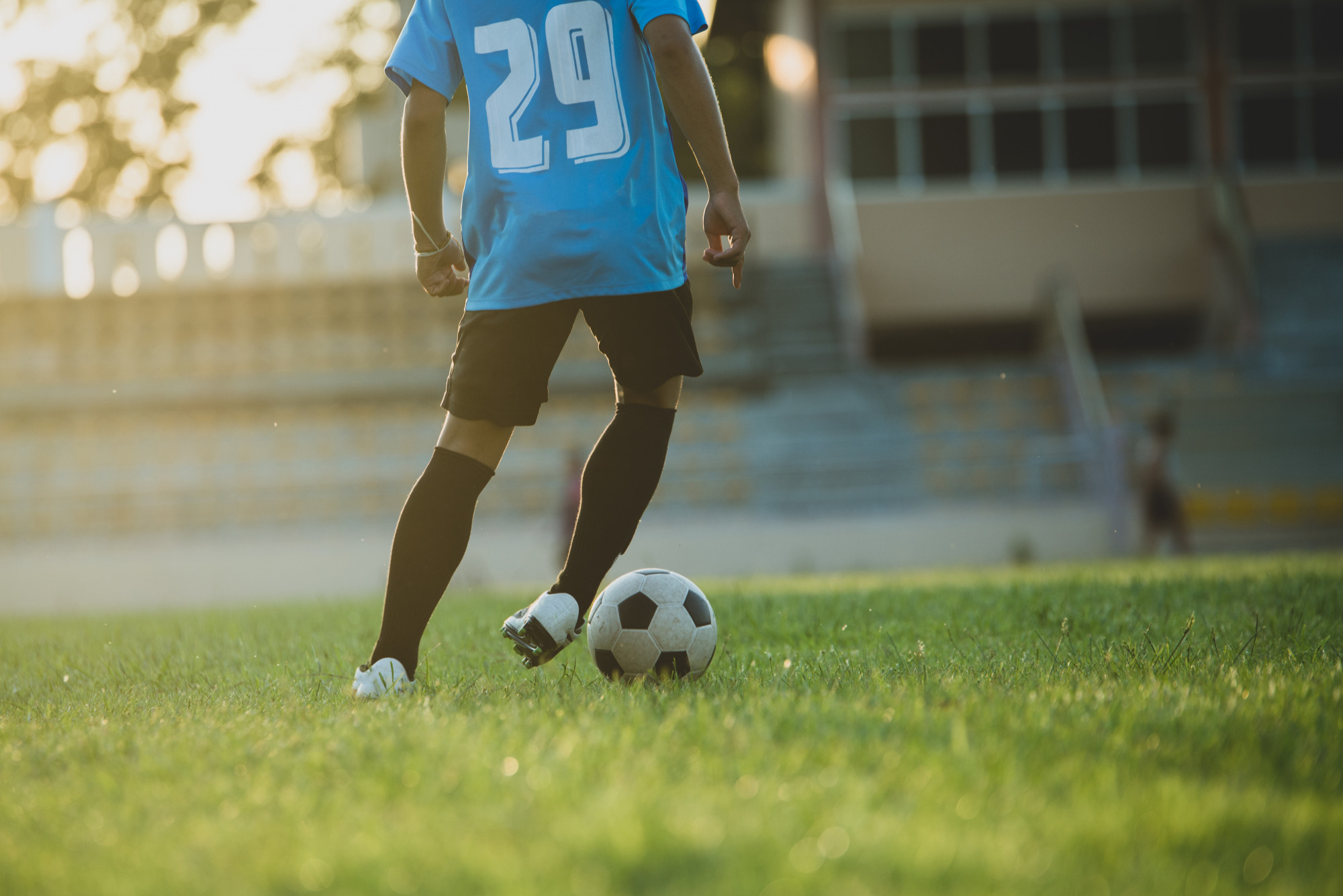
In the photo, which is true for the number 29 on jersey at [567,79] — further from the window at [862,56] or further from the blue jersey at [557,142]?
the window at [862,56]

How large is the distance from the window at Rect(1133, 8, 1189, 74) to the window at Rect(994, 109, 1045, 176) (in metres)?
1.83

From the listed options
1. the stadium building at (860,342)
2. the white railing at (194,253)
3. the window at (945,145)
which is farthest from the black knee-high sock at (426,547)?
the window at (945,145)

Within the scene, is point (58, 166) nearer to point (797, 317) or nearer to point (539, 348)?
point (797, 317)

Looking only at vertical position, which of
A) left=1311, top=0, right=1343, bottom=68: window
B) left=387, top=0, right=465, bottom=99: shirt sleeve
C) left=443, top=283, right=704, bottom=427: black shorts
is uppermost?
left=1311, top=0, right=1343, bottom=68: window

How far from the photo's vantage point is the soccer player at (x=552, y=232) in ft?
7.62

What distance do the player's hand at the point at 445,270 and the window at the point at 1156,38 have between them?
1857cm

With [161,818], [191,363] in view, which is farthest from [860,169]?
[161,818]

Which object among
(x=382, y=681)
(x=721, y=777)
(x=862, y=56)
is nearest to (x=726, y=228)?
(x=382, y=681)

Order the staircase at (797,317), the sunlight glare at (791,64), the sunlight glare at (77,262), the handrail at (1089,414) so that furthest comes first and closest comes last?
the sunlight glare at (791,64)
the sunlight glare at (77,262)
the staircase at (797,317)
the handrail at (1089,414)

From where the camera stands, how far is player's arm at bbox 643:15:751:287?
2320 mm

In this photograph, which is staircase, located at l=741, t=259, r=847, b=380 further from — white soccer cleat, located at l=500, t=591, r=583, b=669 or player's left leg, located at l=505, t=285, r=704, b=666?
white soccer cleat, located at l=500, t=591, r=583, b=669

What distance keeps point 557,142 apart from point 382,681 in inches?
43.2

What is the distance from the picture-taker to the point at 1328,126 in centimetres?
1853

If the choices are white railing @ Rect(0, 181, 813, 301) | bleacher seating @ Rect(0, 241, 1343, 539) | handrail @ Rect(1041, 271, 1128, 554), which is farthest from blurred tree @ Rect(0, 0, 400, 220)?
handrail @ Rect(1041, 271, 1128, 554)
